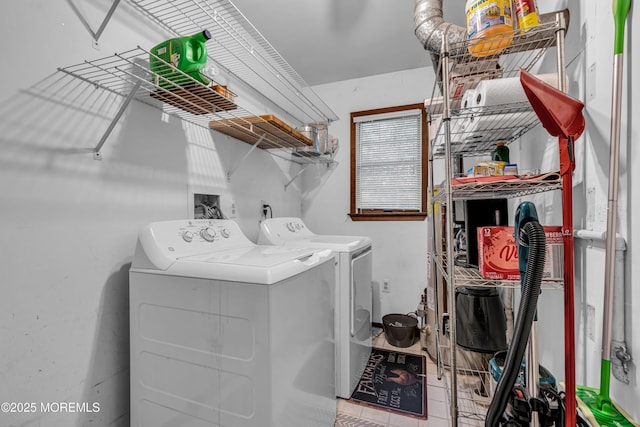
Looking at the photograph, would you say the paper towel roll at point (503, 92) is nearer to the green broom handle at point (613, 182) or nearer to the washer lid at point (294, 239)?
the green broom handle at point (613, 182)

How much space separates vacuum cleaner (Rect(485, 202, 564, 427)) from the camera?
738 millimetres

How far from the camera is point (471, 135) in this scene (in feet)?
5.47

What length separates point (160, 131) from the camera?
1.54 metres

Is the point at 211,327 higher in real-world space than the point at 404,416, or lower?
higher

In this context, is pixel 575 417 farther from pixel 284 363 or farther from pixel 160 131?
pixel 160 131

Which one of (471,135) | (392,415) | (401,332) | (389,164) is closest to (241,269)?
(392,415)

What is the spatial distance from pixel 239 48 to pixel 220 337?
Answer: 202cm

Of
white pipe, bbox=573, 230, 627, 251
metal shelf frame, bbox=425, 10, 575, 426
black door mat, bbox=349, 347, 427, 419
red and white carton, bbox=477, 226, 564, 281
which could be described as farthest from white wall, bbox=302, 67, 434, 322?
white pipe, bbox=573, 230, 627, 251

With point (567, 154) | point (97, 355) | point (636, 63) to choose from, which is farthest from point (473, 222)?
point (97, 355)

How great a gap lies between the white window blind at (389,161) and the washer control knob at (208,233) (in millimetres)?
1873

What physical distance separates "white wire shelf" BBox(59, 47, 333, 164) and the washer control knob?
25.5 inches

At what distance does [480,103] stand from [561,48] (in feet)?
1.00

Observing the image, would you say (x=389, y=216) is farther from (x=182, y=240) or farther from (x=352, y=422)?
(x=182, y=240)

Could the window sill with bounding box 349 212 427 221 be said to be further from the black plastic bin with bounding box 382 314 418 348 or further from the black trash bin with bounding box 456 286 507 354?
the black trash bin with bounding box 456 286 507 354
